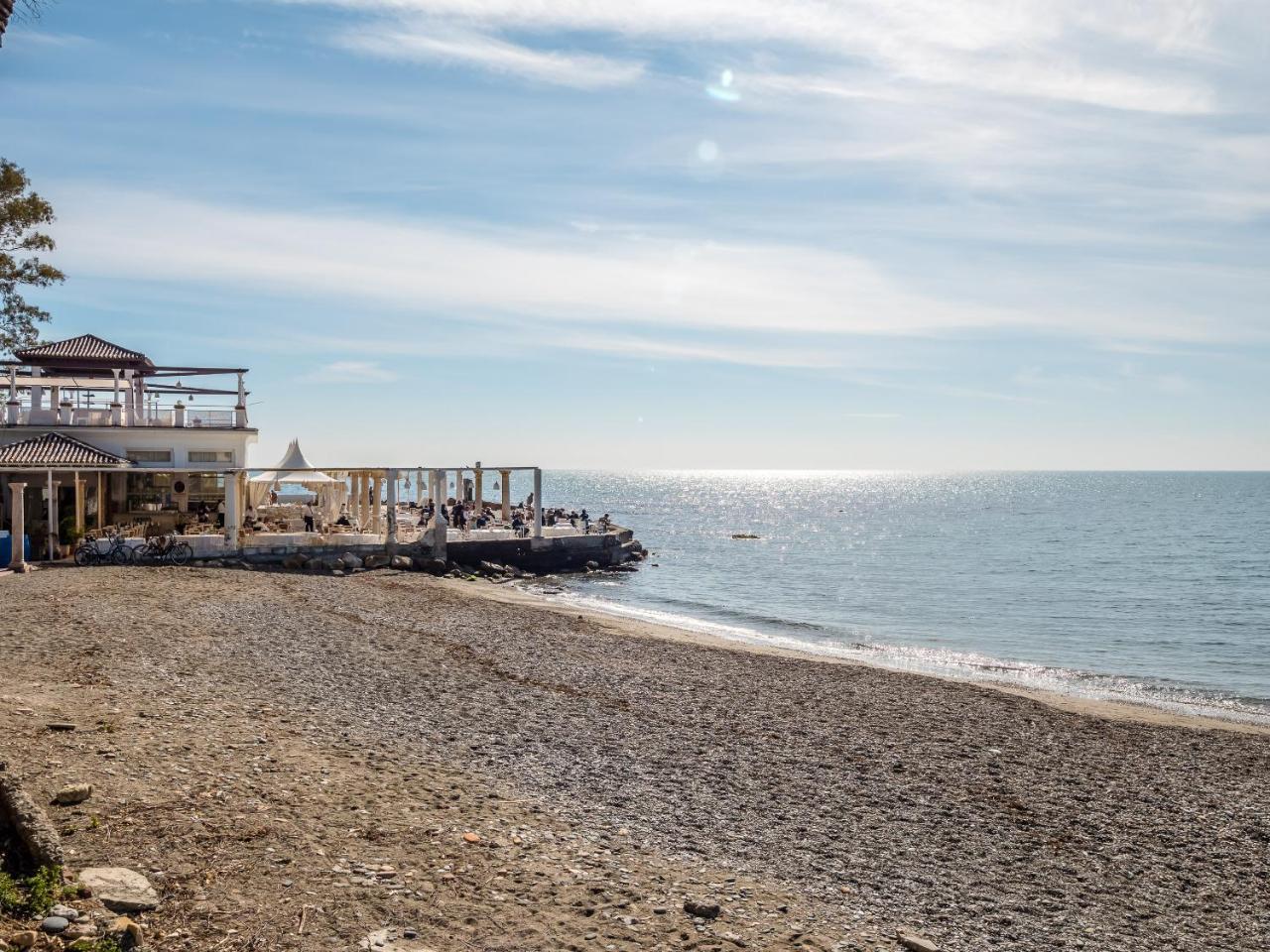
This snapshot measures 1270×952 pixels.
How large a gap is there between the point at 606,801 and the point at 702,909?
8.39ft

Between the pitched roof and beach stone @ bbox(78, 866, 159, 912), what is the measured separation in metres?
32.6

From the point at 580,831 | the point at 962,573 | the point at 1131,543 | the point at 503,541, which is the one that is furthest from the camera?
the point at 1131,543

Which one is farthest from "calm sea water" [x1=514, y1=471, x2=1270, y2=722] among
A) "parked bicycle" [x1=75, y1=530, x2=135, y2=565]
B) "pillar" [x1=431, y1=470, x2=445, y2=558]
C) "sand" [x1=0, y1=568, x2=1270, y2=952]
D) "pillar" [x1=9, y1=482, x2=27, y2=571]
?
"pillar" [x1=9, y1=482, x2=27, y2=571]

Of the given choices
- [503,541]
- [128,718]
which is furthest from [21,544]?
[128,718]

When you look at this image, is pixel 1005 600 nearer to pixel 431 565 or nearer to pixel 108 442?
pixel 431 565

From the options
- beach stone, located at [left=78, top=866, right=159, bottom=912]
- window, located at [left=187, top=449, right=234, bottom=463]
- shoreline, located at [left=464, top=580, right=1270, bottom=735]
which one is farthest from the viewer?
window, located at [left=187, top=449, right=234, bottom=463]

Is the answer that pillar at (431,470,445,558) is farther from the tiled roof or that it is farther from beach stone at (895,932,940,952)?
beach stone at (895,932,940,952)

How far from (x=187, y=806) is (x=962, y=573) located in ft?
161

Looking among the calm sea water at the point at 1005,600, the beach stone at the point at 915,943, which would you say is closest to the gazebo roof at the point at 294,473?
the calm sea water at the point at 1005,600

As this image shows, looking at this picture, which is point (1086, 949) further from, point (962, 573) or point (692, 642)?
point (962, 573)

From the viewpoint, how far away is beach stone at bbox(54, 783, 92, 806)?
7781 mm

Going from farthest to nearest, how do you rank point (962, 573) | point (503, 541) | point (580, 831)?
point (962, 573) < point (503, 541) < point (580, 831)

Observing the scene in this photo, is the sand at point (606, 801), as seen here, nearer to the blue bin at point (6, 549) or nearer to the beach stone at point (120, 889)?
the beach stone at point (120, 889)

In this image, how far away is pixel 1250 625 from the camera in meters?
33.5
